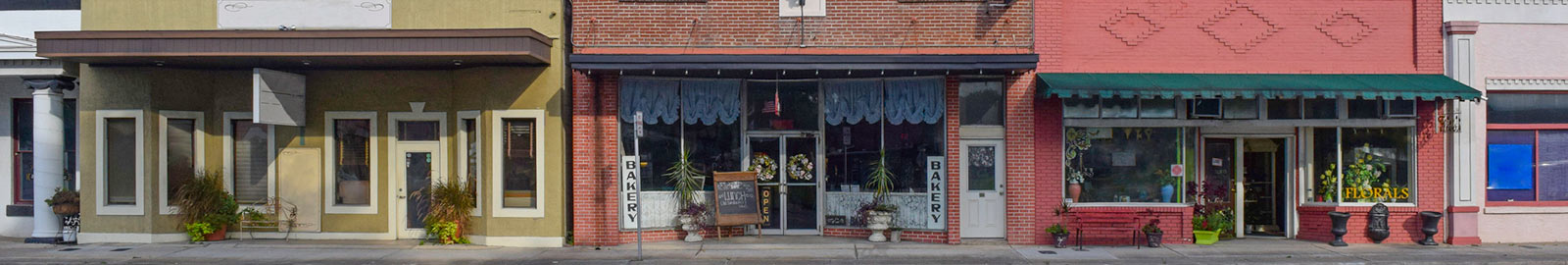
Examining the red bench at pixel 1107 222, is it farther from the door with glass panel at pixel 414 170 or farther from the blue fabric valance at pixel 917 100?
the door with glass panel at pixel 414 170

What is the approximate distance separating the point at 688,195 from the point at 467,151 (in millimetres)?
3230

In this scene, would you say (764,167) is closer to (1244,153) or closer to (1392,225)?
(1244,153)

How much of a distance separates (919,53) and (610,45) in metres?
4.29

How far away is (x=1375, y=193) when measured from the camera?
44.3 ft

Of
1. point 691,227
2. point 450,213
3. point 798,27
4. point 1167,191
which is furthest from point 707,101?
point 1167,191

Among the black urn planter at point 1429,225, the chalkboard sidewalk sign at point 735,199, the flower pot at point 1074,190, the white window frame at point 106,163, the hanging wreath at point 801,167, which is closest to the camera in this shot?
the black urn planter at point 1429,225

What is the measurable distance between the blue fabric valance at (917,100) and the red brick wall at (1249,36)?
6.08 feet

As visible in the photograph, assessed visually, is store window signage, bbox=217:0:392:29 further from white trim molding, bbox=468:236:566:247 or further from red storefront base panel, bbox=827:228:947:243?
red storefront base panel, bbox=827:228:947:243

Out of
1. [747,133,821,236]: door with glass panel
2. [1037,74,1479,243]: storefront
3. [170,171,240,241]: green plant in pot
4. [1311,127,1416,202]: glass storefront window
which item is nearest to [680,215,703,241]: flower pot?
[747,133,821,236]: door with glass panel

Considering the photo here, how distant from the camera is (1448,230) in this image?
13.3 metres

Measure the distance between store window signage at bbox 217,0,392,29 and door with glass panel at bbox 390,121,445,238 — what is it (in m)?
1.73

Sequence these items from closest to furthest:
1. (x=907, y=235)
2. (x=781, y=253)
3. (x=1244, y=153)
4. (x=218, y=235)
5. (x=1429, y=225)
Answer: (x=781, y=253) → (x=1429, y=225) → (x=907, y=235) → (x=218, y=235) → (x=1244, y=153)

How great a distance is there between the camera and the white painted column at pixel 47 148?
13266 mm

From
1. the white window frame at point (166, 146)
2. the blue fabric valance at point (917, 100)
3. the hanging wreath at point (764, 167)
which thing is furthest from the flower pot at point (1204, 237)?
the white window frame at point (166, 146)
